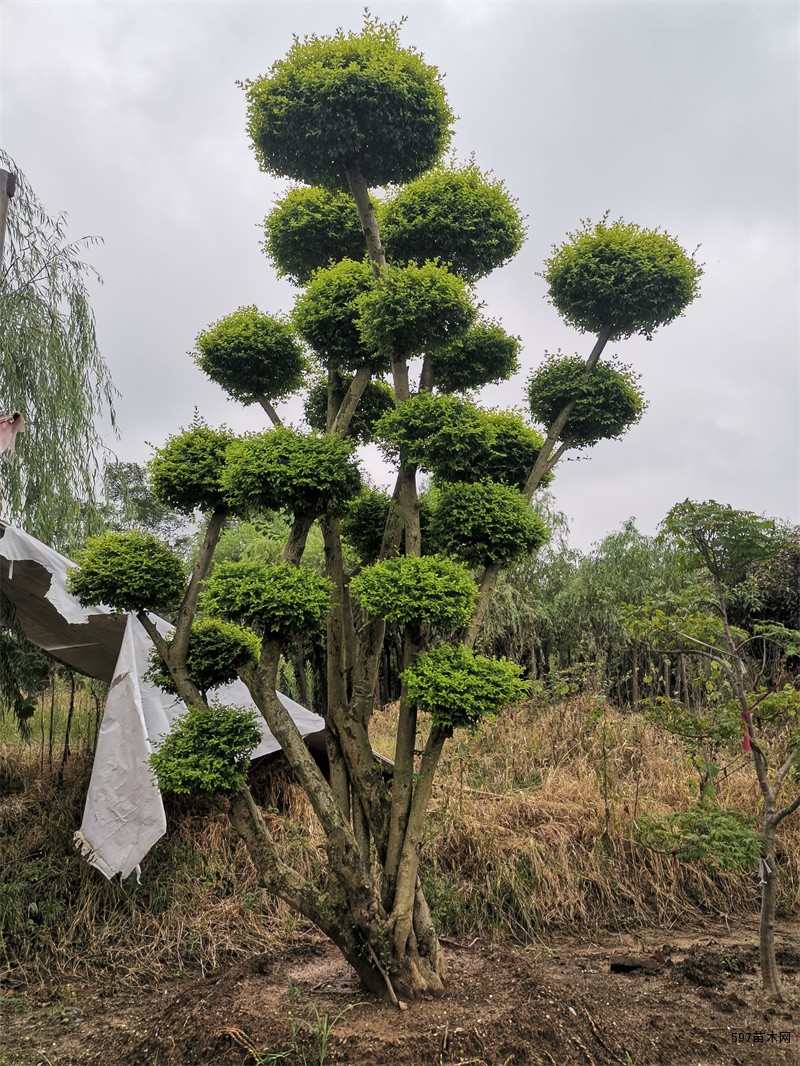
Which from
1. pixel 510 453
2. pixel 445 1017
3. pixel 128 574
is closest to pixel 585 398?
pixel 510 453

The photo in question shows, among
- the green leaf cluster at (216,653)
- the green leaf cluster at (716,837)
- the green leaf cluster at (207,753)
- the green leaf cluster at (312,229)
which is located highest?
the green leaf cluster at (312,229)

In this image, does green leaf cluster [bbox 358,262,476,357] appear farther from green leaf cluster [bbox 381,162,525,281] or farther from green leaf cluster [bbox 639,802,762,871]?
green leaf cluster [bbox 639,802,762,871]

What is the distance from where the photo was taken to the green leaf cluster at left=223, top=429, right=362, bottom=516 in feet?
12.6

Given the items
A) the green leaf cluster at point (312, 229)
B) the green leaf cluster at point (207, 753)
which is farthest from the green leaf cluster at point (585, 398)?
the green leaf cluster at point (207, 753)

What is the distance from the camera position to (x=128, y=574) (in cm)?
396

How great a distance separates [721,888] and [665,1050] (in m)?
2.37

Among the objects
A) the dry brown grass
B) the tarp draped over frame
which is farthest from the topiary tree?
the dry brown grass

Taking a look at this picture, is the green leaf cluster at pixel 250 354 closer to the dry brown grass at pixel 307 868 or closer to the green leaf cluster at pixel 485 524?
the green leaf cluster at pixel 485 524

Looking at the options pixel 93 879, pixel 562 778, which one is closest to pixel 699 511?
pixel 562 778

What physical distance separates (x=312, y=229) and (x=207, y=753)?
3.14m

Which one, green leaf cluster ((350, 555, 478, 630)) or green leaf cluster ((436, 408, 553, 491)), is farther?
green leaf cluster ((436, 408, 553, 491))

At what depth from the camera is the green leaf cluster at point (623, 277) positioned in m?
4.69

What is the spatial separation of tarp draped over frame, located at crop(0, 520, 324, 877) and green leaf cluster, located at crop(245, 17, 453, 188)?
2.83 m

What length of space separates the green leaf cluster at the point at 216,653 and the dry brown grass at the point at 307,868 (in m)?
1.81
